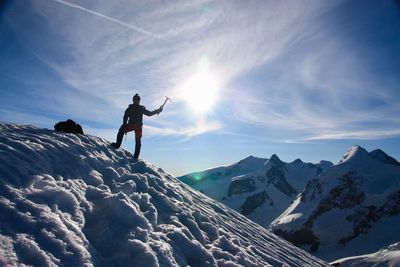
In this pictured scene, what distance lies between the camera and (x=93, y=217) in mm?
7871

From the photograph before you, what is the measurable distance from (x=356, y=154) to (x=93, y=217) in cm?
13518

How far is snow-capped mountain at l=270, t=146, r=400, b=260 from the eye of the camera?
89.9 metres

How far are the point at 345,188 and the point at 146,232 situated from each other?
381ft

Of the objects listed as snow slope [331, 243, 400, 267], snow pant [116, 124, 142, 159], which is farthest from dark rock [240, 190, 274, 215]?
snow pant [116, 124, 142, 159]

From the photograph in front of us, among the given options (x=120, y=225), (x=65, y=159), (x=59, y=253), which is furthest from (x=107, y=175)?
(x=59, y=253)

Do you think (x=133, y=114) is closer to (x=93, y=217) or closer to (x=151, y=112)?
(x=151, y=112)

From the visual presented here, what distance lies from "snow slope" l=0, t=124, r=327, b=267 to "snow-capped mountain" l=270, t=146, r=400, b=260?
83671 millimetres

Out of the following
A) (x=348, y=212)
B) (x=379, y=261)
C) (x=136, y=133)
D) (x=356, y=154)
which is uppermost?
(x=356, y=154)

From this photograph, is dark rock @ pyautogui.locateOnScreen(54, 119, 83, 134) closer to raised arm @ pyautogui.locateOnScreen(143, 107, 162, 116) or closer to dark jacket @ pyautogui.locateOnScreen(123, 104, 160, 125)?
dark jacket @ pyautogui.locateOnScreen(123, 104, 160, 125)

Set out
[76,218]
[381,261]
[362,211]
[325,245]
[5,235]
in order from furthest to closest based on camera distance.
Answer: [362,211], [325,245], [381,261], [76,218], [5,235]

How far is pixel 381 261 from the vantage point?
33312mm

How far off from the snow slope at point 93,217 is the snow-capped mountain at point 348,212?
275 feet

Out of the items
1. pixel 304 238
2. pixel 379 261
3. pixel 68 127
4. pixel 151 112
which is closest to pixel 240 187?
pixel 304 238

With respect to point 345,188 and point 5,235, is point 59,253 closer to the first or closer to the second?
point 5,235
